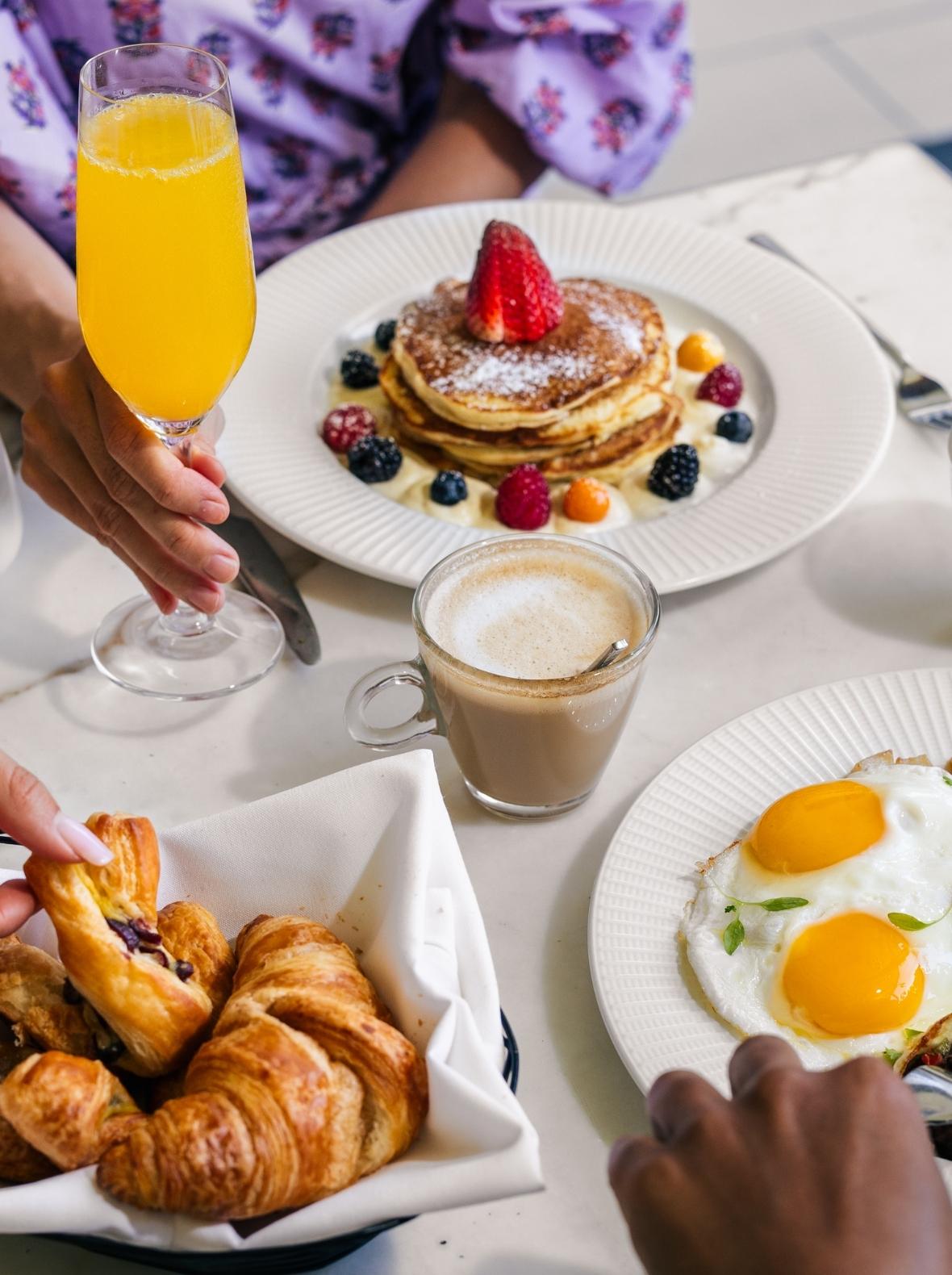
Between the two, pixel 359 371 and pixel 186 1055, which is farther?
pixel 359 371

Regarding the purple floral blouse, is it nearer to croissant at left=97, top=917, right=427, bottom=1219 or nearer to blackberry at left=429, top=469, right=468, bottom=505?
blackberry at left=429, top=469, right=468, bottom=505

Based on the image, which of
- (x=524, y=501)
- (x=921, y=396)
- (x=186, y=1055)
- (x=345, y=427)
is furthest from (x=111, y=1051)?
(x=921, y=396)

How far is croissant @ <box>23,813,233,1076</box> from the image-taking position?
2.55 feet

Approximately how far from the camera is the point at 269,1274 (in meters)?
0.78

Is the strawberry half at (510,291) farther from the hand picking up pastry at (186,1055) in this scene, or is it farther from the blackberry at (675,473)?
the hand picking up pastry at (186,1055)

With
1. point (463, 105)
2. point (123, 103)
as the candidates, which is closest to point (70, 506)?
point (123, 103)

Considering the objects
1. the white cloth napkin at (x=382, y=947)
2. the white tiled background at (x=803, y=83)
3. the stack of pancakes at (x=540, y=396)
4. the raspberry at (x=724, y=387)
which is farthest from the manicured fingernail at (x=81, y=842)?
the white tiled background at (x=803, y=83)

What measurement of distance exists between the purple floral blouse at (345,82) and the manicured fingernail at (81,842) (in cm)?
128

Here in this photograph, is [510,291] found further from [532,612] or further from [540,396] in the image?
[532,612]

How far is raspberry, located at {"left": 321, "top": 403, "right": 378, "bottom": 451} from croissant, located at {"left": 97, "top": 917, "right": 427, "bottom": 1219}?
2.90ft

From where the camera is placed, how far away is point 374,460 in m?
1.50

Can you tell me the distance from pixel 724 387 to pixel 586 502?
0.30m

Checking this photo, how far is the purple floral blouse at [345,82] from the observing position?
5.92 feet

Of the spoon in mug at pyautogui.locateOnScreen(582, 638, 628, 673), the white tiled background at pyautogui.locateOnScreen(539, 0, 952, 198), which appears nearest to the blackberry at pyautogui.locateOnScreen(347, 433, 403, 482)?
the spoon in mug at pyautogui.locateOnScreen(582, 638, 628, 673)
